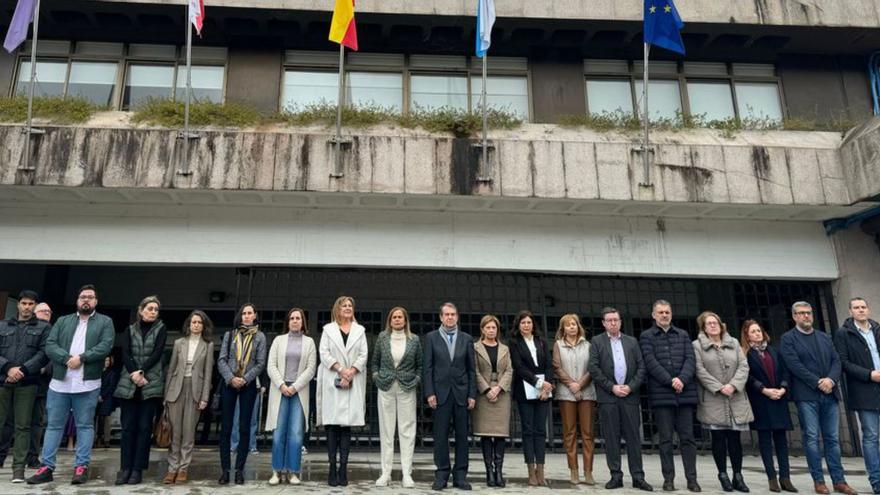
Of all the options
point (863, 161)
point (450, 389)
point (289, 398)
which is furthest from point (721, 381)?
point (863, 161)

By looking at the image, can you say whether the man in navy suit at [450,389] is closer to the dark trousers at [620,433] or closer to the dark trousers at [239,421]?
the dark trousers at [620,433]

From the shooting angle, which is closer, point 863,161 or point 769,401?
point 769,401

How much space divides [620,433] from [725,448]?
1.24m

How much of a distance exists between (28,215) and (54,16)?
12.7 feet

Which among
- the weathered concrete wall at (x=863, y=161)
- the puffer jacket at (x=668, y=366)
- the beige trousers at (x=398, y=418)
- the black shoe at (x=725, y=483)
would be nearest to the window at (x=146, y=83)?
the beige trousers at (x=398, y=418)

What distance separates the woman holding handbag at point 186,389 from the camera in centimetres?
668

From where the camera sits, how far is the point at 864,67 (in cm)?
1249

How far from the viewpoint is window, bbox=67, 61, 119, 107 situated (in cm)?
1150

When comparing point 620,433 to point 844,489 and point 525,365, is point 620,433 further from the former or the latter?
point 844,489

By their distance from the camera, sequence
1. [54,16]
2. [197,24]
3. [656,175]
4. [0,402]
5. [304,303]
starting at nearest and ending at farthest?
[0,402] → [197,24] → [656,175] → [54,16] → [304,303]

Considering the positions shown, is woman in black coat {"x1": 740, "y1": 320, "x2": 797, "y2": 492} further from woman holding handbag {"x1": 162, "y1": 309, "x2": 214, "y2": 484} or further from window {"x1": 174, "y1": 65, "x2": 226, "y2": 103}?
window {"x1": 174, "y1": 65, "x2": 226, "y2": 103}

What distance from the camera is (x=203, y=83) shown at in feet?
38.6

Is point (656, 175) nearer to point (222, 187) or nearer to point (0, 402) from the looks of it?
point (222, 187)

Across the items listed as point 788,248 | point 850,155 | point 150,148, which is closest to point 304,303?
point 150,148
